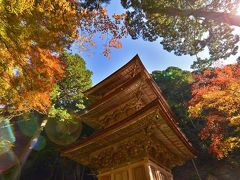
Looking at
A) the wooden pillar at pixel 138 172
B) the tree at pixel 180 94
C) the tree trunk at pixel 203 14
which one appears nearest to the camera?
the wooden pillar at pixel 138 172

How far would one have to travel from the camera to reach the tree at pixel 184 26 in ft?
44.5

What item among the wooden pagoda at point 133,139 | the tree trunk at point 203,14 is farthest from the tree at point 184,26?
the wooden pagoda at point 133,139

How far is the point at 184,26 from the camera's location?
14.9 meters

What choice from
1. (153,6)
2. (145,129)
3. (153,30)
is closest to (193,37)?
(153,30)

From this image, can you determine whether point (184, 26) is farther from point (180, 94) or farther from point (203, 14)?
point (180, 94)

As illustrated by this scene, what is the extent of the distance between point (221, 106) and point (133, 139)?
9788 mm

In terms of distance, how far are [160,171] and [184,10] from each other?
31.2ft

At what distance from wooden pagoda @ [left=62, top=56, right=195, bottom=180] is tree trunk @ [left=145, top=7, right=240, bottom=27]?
518cm

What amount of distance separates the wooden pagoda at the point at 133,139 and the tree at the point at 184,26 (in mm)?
5481

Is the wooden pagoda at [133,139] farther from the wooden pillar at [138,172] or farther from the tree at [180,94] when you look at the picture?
the tree at [180,94]

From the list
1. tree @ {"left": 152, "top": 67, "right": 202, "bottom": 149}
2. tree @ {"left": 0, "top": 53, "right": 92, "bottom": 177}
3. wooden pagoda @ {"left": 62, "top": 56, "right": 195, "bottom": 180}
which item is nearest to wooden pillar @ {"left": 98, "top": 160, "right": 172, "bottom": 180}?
wooden pagoda @ {"left": 62, "top": 56, "right": 195, "bottom": 180}

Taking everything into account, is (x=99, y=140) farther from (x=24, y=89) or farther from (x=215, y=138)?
(x=215, y=138)

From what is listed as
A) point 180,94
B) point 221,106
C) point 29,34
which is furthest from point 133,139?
point 180,94

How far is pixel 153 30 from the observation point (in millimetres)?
15664
